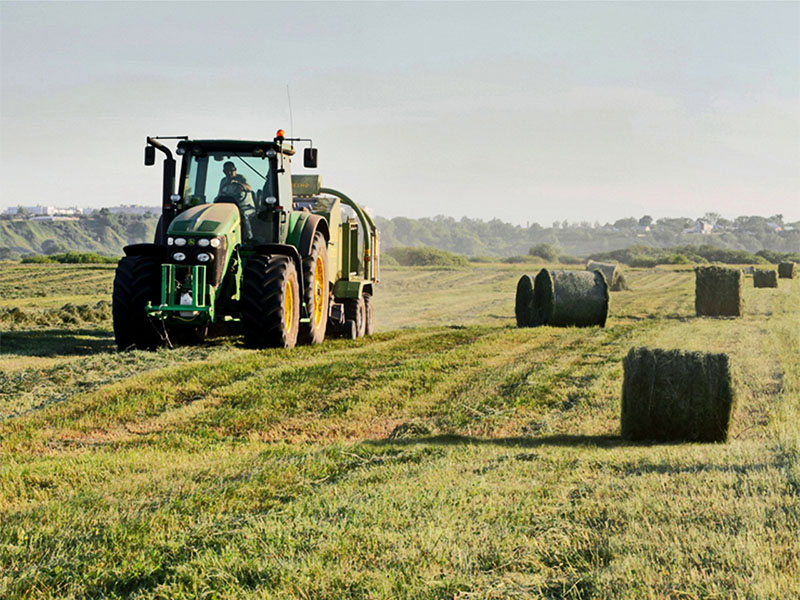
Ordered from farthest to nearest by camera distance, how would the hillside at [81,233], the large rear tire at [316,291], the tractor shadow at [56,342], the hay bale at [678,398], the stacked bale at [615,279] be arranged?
the hillside at [81,233] → the stacked bale at [615,279] → the large rear tire at [316,291] → the tractor shadow at [56,342] → the hay bale at [678,398]

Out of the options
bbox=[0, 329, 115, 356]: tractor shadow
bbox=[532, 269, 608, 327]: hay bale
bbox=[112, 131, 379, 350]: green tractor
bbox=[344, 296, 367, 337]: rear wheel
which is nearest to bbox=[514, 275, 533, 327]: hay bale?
bbox=[532, 269, 608, 327]: hay bale

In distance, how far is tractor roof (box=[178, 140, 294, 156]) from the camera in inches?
485

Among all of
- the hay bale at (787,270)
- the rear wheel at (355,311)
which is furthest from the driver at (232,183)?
the hay bale at (787,270)

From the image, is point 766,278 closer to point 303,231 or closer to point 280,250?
point 303,231

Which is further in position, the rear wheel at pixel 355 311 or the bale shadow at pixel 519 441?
the rear wheel at pixel 355 311

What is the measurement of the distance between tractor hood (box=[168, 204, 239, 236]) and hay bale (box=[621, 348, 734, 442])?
18.4 ft

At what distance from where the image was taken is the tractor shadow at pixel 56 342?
1170cm

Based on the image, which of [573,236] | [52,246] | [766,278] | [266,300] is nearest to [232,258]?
[266,300]

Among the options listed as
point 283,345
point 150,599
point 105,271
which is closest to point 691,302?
point 283,345

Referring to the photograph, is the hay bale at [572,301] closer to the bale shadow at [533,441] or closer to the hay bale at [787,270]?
the bale shadow at [533,441]

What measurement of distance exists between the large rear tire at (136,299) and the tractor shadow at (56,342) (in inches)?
24.6

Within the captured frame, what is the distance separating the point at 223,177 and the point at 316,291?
2178 mm

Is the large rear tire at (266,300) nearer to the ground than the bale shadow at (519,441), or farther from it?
farther from it

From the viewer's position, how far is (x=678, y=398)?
25.6 ft
